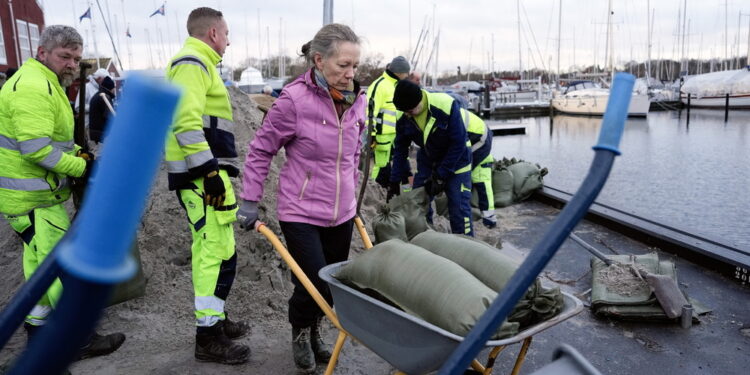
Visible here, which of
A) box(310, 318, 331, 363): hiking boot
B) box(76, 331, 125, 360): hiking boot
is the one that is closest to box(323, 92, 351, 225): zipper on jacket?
box(310, 318, 331, 363): hiking boot

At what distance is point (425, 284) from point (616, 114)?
1.34 meters

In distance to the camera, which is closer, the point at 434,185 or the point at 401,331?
the point at 401,331

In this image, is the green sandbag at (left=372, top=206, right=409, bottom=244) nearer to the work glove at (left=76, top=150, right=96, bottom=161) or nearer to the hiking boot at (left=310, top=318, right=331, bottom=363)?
the hiking boot at (left=310, top=318, right=331, bottom=363)

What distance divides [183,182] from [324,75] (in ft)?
3.20

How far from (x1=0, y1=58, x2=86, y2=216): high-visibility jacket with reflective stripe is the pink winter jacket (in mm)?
1061

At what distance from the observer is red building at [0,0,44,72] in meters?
19.9

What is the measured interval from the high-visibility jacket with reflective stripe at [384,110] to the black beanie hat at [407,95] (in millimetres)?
1750

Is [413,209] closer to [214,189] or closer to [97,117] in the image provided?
[214,189]

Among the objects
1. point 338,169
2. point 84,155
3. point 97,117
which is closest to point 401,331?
point 338,169

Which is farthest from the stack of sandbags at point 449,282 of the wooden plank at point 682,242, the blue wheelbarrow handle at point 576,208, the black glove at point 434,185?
the wooden plank at point 682,242

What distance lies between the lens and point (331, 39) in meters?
2.83

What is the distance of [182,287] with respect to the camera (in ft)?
13.8

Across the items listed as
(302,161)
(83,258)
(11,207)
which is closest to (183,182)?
(302,161)

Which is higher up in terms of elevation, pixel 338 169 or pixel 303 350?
pixel 338 169
